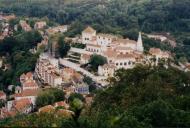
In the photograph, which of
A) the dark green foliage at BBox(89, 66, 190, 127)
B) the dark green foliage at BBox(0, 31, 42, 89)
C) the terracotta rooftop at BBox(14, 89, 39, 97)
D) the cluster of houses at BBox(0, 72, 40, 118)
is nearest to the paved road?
the dark green foliage at BBox(0, 31, 42, 89)

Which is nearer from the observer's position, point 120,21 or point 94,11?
point 120,21

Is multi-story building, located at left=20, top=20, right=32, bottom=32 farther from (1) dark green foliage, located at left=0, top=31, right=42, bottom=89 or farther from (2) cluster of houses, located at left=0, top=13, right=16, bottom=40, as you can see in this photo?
(1) dark green foliage, located at left=0, top=31, right=42, bottom=89

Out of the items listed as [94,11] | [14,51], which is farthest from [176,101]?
[94,11]

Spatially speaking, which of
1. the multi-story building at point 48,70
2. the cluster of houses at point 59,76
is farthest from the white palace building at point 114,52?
the multi-story building at point 48,70

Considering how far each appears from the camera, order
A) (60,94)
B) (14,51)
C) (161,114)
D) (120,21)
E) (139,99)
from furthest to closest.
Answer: (120,21) < (14,51) < (60,94) < (139,99) < (161,114)

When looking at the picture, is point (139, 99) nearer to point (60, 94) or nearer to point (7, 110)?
point (60, 94)

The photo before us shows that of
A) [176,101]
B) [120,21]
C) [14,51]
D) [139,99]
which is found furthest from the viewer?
[120,21]

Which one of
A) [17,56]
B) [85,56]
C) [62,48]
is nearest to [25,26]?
[17,56]

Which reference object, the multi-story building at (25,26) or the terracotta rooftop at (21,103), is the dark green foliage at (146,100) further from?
the multi-story building at (25,26)
